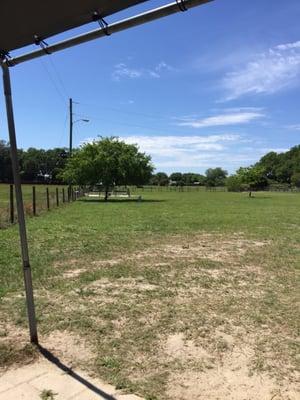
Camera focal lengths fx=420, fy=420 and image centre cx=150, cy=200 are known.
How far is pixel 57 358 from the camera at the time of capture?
3.38 metres

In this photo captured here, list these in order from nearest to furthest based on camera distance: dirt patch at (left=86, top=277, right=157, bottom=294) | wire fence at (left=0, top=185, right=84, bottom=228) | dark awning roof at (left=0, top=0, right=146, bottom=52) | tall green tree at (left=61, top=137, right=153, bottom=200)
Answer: dark awning roof at (left=0, top=0, right=146, bottom=52), dirt patch at (left=86, top=277, right=157, bottom=294), wire fence at (left=0, top=185, right=84, bottom=228), tall green tree at (left=61, top=137, right=153, bottom=200)

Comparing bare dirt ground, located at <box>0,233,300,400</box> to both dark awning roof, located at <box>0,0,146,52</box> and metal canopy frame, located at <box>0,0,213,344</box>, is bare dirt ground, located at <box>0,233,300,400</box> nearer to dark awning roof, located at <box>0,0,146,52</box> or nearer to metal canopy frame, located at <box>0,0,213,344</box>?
metal canopy frame, located at <box>0,0,213,344</box>

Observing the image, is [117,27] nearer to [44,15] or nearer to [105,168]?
[44,15]

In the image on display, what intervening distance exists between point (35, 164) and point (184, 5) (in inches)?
4489

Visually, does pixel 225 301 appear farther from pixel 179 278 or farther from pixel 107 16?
pixel 107 16

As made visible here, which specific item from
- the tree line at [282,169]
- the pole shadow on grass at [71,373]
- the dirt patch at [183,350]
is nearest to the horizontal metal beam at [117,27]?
the pole shadow on grass at [71,373]

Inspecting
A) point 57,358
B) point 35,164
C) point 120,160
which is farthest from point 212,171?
point 57,358

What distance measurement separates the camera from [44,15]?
2701mm

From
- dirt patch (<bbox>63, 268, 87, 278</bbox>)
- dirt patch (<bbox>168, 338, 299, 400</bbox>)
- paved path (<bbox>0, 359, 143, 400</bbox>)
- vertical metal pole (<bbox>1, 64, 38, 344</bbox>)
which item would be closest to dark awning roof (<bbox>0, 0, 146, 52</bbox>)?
vertical metal pole (<bbox>1, 64, 38, 344</bbox>)

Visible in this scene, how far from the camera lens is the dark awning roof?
8.30ft

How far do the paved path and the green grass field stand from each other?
14 cm

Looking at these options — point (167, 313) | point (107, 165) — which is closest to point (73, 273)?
point (167, 313)

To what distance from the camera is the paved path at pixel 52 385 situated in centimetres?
278

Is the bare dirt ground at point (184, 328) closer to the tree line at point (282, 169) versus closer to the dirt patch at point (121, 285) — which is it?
the dirt patch at point (121, 285)
